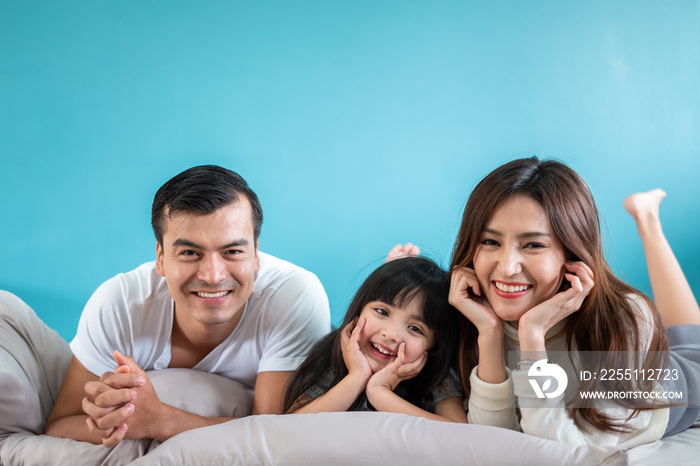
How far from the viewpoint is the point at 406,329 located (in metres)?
1.77

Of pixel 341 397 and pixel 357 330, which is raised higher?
pixel 357 330

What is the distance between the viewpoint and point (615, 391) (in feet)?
5.26

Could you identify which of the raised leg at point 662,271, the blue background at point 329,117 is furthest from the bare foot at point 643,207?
the blue background at point 329,117

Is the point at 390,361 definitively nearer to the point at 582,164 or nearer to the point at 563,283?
the point at 563,283

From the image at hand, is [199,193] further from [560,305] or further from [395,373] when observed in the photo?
[560,305]

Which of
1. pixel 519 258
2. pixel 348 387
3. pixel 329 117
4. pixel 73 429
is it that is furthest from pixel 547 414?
pixel 329 117

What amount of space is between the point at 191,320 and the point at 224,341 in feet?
0.38

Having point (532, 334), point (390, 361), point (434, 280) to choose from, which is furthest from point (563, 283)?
point (390, 361)

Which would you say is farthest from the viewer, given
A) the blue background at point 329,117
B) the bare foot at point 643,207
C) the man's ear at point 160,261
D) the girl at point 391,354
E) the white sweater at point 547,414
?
the blue background at point 329,117

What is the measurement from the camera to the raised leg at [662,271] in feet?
7.12

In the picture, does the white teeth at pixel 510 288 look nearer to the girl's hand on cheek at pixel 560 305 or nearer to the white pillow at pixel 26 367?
the girl's hand on cheek at pixel 560 305

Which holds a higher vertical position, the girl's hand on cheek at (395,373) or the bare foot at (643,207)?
the bare foot at (643,207)

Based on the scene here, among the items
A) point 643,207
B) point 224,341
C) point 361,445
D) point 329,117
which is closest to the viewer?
point 361,445

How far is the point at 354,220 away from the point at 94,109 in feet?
4.39
